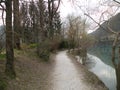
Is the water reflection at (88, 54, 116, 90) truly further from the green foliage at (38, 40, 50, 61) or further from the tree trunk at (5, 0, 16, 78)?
the tree trunk at (5, 0, 16, 78)

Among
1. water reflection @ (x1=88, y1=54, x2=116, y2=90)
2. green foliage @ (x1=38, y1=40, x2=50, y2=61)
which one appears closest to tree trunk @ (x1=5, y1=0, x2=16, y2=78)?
water reflection @ (x1=88, y1=54, x2=116, y2=90)

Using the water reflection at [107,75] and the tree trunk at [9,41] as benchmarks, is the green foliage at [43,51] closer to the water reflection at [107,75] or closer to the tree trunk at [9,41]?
the water reflection at [107,75]

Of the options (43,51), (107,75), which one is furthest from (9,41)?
(107,75)

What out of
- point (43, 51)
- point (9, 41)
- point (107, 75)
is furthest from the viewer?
point (43, 51)

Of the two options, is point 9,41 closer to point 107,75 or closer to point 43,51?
point 43,51

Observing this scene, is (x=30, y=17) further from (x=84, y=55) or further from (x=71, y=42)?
(x=84, y=55)

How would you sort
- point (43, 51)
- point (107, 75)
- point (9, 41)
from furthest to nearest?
point (43, 51) < point (107, 75) < point (9, 41)

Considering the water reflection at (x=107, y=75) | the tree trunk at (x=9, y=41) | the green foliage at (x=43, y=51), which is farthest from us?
the green foliage at (x=43, y=51)

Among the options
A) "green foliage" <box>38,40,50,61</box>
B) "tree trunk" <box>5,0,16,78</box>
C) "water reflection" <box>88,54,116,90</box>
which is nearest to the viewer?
"tree trunk" <box>5,0,16,78</box>

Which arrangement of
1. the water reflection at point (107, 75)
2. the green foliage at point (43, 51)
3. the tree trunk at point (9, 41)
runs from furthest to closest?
the green foliage at point (43, 51)
the water reflection at point (107, 75)
the tree trunk at point (9, 41)

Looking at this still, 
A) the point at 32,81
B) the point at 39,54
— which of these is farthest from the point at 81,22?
the point at 32,81

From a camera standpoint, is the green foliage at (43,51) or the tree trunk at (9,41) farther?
the green foliage at (43,51)

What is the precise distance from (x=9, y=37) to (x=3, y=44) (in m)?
0.77

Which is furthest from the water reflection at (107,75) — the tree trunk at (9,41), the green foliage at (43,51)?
the tree trunk at (9,41)
